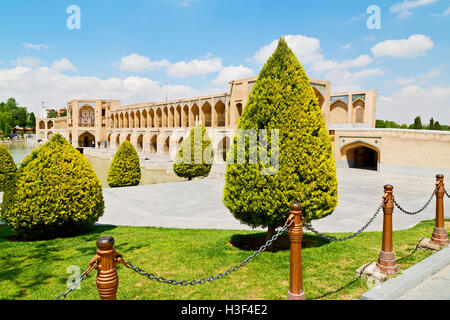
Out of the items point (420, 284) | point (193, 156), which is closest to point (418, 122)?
point (193, 156)

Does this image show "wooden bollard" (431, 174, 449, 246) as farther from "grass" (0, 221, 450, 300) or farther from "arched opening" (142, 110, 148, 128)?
A: "arched opening" (142, 110, 148, 128)

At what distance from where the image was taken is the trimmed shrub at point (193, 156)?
576 inches

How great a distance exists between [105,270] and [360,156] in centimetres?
2089

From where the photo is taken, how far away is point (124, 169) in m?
12.7

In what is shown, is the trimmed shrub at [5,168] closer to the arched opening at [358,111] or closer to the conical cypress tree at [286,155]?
the conical cypress tree at [286,155]

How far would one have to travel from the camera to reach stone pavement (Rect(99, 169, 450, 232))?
689cm

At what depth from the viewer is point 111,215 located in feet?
25.6

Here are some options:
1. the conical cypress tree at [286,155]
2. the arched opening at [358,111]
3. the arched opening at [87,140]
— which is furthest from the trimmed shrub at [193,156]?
the arched opening at [87,140]

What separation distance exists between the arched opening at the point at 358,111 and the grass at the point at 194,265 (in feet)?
70.7

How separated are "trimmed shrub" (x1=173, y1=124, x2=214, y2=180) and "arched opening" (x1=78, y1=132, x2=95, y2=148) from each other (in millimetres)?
37058

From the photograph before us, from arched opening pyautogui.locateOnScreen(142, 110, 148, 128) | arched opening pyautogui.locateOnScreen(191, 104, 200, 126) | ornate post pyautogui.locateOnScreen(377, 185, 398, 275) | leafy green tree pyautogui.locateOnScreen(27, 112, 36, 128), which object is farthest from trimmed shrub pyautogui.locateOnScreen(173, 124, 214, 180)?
leafy green tree pyautogui.locateOnScreen(27, 112, 36, 128)

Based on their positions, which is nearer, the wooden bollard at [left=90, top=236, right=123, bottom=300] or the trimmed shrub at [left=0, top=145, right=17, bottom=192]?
the wooden bollard at [left=90, top=236, right=123, bottom=300]

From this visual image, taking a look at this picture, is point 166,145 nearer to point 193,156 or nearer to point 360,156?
point 193,156
